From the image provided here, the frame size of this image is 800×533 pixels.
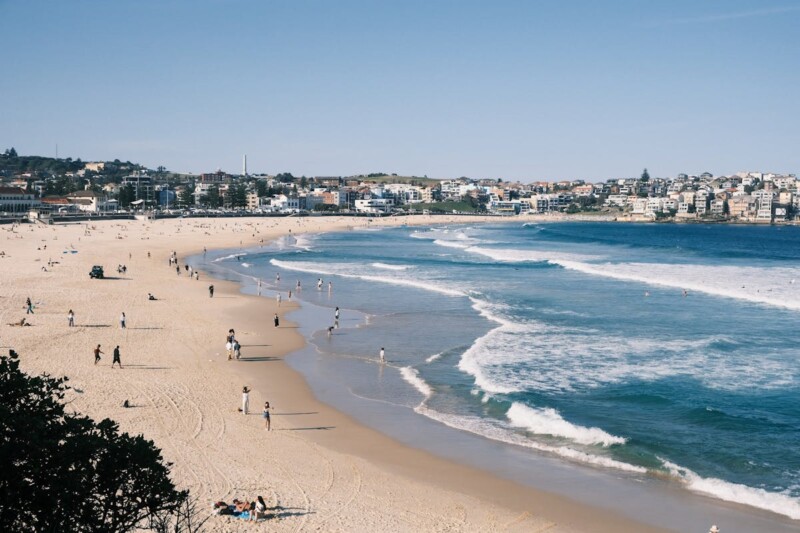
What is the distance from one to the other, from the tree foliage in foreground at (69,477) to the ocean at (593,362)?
986 cm

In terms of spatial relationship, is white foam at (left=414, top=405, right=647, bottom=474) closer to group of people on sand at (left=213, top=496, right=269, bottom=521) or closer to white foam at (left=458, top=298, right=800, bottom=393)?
white foam at (left=458, top=298, right=800, bottom=393)

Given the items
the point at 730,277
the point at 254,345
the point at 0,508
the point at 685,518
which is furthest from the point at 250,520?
the point at 730,277

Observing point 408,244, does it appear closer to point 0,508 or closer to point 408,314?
point 408,314

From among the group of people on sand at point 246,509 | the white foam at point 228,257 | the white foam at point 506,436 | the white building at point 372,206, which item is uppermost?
the white building at point 372,206

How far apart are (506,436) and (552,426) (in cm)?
120

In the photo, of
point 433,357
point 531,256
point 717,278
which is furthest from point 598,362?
point 531,256

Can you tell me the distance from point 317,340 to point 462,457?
12822 millimetres

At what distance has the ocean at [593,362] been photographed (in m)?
15.6

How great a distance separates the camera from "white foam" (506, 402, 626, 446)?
16109 millimetres

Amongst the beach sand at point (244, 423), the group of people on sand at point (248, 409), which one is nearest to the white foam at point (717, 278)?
the beach sand at point (244, 423)

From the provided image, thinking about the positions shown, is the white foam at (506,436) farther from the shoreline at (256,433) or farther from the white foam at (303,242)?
the white foam at (303,242)

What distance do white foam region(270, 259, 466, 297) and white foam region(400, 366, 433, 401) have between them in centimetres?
1649

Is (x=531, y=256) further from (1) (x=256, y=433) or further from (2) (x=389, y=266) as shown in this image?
(1) (x=256, y=433)

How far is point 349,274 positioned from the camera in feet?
160
